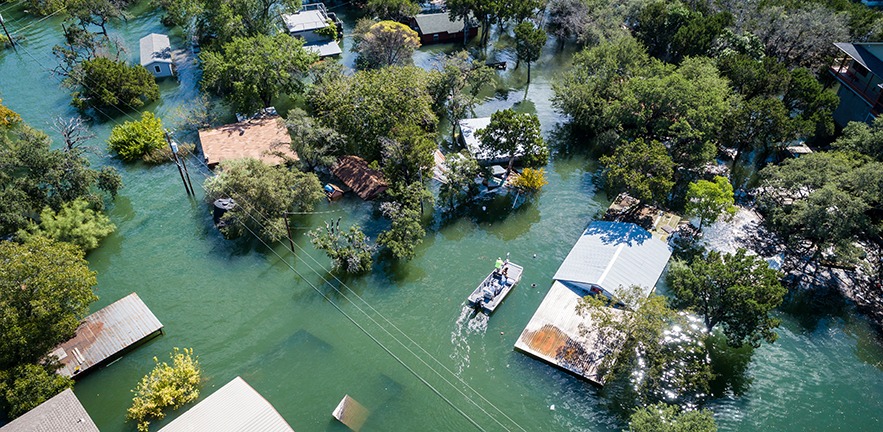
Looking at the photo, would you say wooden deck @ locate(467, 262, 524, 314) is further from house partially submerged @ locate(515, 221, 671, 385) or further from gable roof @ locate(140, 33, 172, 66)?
gable roof @ locate(140, 33, 172, 66)

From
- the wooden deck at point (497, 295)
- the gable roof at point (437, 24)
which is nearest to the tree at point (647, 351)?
the wooden deck at point (497, 295)

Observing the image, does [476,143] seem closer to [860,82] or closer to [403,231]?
[403,231]

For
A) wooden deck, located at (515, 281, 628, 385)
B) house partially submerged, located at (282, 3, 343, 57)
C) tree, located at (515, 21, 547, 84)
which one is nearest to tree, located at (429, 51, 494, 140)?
tree, located at (515, 21, 547, 84)

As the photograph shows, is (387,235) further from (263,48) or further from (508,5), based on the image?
(508,5)

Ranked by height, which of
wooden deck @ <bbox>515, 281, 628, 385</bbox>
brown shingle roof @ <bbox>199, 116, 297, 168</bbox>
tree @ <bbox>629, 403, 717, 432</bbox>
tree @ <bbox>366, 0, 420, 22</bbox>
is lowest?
wooden deck @ <bbox>515, 281, 628, 385</bbox>

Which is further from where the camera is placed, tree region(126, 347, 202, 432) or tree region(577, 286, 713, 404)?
tree region(577, 286, 713, 404)

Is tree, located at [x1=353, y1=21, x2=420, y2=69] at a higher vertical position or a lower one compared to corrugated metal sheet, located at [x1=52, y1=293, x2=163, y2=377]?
higher

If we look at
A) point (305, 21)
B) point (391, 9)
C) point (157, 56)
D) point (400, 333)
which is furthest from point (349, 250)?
point (391, 9)
